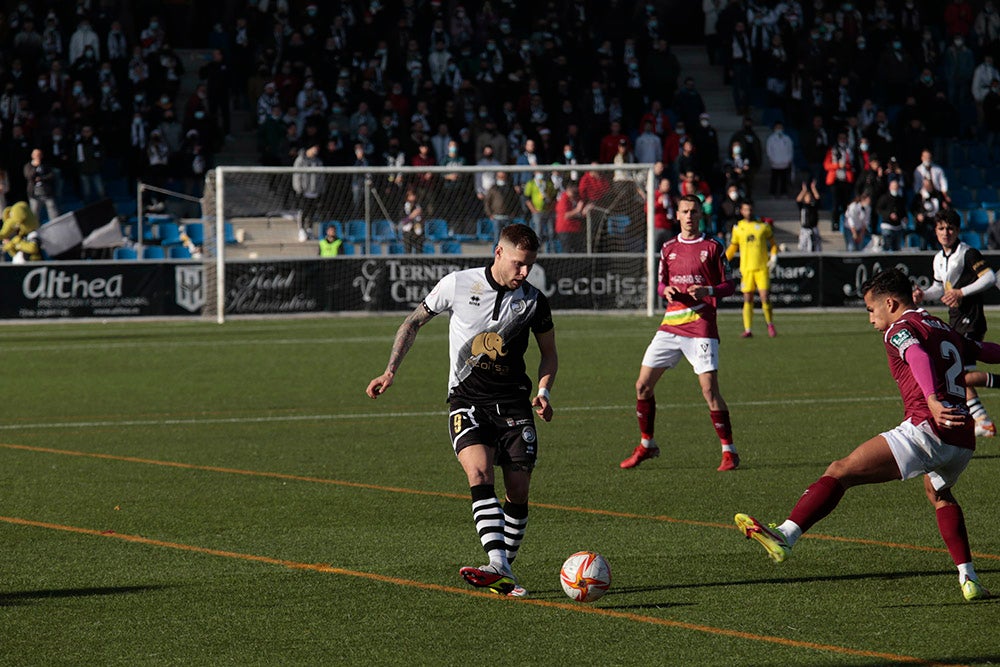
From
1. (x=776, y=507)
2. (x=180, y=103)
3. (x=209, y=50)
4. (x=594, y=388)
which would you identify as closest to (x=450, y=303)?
(x=776, y=507)

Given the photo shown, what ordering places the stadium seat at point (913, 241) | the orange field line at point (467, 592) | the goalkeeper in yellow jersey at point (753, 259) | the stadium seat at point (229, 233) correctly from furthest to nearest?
Result: the stadium seat at point (913, 241)
the stadium seat at point (229, 233)
the goalkeeper in yellow jersey at point (753, 259)
the orange field line at point (467, 592)

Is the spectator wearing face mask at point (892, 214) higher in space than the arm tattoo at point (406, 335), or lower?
higher

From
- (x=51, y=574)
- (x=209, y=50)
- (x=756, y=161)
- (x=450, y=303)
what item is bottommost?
(x=51, y=574)

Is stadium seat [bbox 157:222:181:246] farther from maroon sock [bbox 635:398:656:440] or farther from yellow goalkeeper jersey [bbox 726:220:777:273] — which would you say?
maroon sock [bbox 635:398:656:440]

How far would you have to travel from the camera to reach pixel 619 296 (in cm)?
2870

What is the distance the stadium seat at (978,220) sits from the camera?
3462cm

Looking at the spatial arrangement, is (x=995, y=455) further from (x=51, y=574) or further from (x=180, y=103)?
(x=180, y=103)

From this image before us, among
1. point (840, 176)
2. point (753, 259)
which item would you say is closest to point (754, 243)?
point (753, 259)

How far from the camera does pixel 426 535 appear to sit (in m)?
9.51

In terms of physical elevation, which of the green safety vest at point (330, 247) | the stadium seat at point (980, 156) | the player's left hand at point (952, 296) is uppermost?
the stadium seat at point (980, 156)

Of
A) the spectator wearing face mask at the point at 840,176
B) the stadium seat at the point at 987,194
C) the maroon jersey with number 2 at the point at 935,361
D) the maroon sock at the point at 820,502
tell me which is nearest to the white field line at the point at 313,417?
the maroon sock at the point at 820,502

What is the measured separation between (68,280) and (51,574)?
20191mm

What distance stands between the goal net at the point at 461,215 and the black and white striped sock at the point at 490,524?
20.5 m

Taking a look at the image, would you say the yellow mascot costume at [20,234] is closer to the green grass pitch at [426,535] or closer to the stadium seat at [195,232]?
the stadium seat at [195,232]
